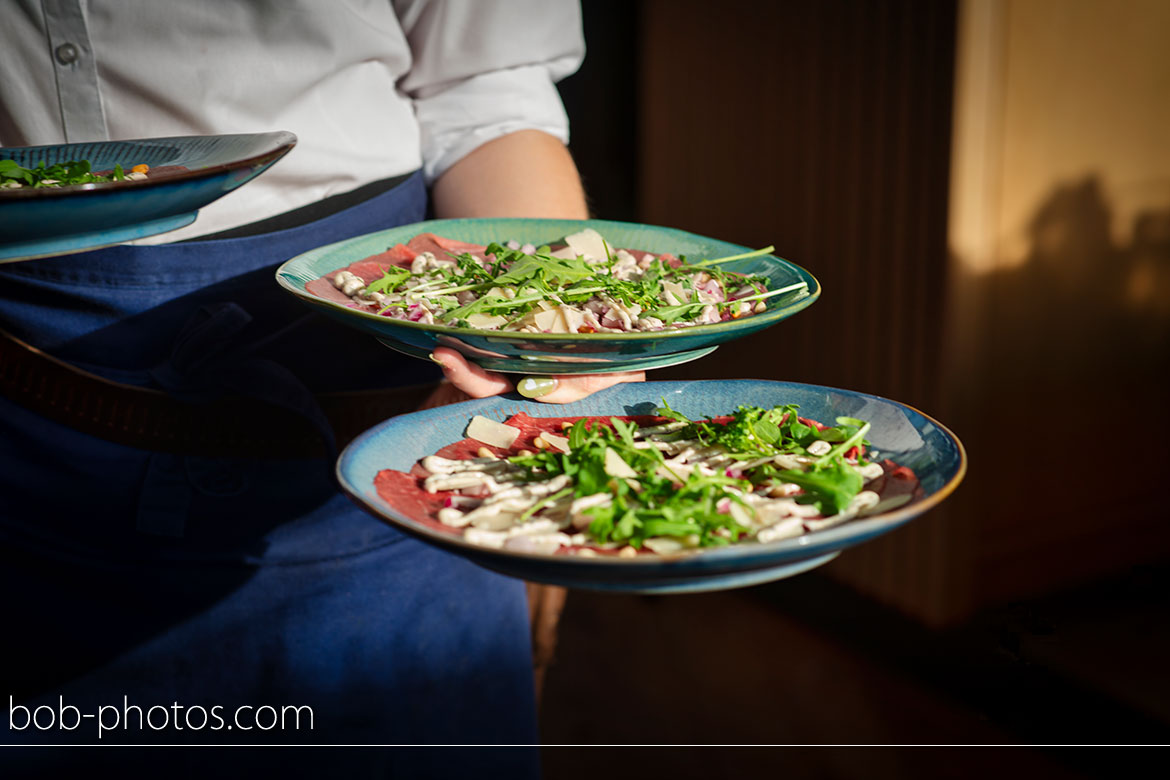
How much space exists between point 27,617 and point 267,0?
81cm

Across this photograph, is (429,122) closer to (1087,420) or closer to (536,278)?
(536,278)

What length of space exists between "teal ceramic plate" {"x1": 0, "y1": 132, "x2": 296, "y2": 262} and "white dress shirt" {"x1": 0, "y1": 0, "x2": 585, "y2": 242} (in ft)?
0.64

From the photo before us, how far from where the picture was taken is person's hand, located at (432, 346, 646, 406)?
879 mm

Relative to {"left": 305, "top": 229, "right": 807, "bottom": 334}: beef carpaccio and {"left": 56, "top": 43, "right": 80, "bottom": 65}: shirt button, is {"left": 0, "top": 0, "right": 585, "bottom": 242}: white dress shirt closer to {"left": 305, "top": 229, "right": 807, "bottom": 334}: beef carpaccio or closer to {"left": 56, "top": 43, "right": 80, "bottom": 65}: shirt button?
{"left": 56, "top": 43, "right": 80, "bottom": 65}: shirt button

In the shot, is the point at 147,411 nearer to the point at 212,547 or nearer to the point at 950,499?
the point at 212,547

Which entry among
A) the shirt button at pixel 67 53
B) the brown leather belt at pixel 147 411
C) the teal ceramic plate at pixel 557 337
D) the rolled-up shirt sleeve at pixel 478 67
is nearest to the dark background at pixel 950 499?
the rolled-up shirt sleeve at pixel 478 67

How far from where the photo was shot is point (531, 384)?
905 mm

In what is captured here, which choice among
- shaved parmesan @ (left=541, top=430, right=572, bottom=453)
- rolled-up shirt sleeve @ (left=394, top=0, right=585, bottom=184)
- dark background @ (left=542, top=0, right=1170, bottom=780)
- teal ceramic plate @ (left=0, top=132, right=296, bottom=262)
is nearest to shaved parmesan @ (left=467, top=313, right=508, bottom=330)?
shaved parmesan @ (left=541, top=430, right=572, bottom=453)

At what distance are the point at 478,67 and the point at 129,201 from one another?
29.1 inches

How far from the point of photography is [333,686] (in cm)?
131

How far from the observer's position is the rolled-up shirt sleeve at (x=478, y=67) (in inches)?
53.7

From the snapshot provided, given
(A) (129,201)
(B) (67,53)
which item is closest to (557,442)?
(A) (129,201)

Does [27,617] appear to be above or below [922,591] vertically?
above

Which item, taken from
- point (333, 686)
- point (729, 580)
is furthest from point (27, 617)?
point (729, 580)
